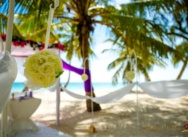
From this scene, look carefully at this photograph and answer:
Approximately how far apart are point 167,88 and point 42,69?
2.03 metres

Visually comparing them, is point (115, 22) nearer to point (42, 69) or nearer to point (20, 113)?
point (20, 113)

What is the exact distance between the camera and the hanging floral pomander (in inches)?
27.9

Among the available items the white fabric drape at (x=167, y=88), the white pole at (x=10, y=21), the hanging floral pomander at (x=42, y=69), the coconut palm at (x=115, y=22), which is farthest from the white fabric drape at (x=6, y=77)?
the coconut palm at (x=115, y=22)

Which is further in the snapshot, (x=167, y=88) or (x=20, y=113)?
(x=20, y=113)

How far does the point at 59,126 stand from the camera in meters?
3.52

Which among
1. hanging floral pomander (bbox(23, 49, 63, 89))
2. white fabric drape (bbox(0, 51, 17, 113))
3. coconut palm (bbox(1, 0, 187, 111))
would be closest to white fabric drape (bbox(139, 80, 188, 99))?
coconut palm (bbox(1, 0, 187, 111))

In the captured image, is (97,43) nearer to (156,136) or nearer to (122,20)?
(122,20)

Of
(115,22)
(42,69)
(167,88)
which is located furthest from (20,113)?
(115,22)

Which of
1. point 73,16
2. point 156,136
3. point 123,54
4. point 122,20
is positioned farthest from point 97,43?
point 156,136

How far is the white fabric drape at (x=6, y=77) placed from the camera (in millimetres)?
595

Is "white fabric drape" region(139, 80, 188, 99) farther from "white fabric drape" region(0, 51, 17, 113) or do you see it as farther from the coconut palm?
"white fabric drape" region(0, 51, 17, 113)

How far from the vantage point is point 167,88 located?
7.78 ft

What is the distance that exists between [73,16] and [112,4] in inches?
39.4

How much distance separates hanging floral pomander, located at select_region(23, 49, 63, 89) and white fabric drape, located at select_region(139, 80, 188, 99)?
1.93 metres
